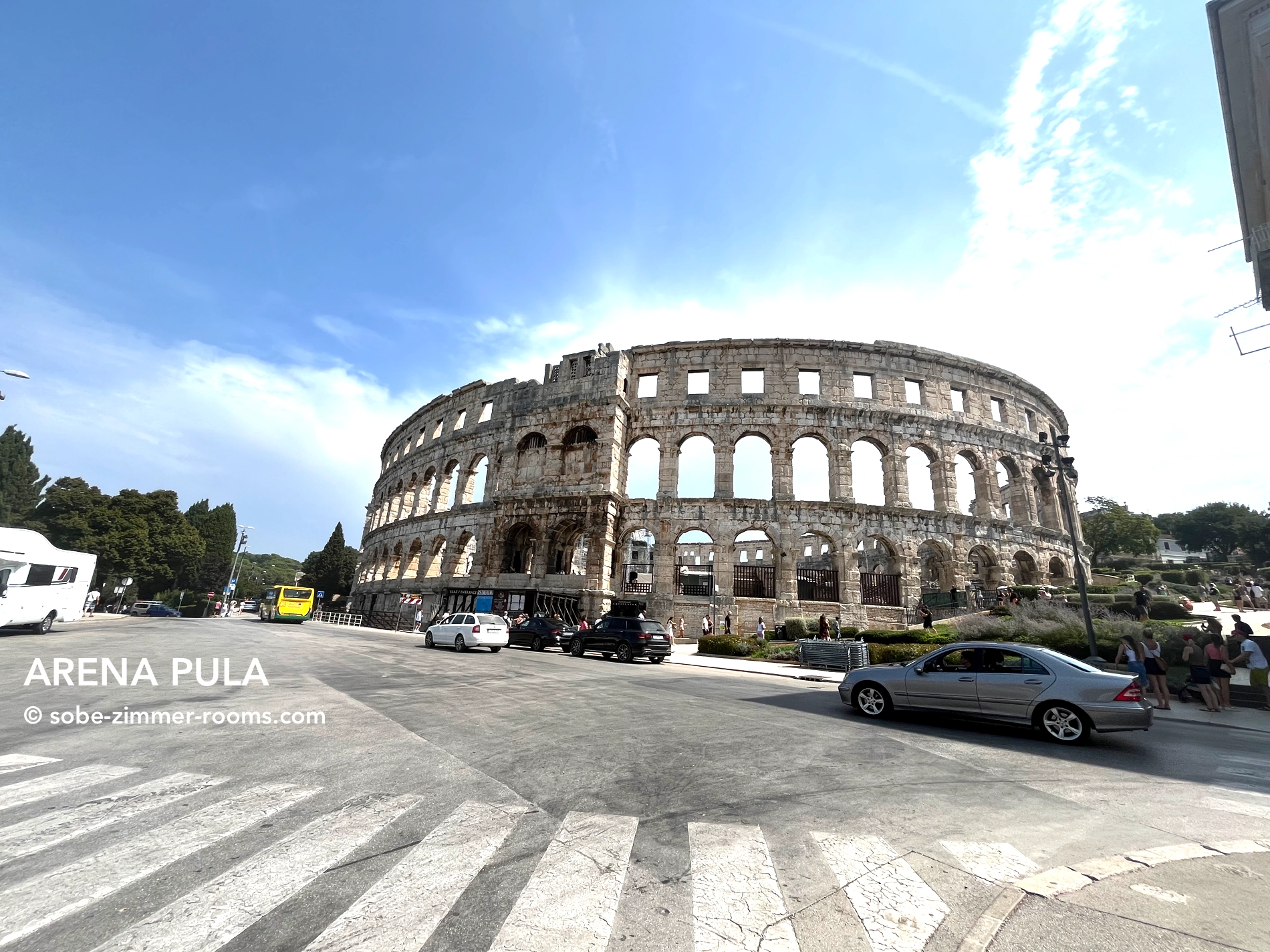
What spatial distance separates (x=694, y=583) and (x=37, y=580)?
25.4 m

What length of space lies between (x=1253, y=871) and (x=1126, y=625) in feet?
49.9

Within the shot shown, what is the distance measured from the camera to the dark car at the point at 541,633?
22375mm

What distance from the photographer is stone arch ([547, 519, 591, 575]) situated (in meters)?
28.7

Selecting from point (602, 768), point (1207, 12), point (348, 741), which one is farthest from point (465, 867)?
point (1207, 12)

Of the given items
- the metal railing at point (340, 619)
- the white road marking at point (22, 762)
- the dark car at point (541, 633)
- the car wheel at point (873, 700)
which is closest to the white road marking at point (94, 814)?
the white road marking at point (22, 762)

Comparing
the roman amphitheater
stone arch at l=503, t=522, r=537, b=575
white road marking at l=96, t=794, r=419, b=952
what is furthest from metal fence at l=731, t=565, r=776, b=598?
white road marking at l=96, t=794, r=419, b=952

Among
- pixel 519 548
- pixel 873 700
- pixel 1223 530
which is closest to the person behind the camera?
pixel 873 700

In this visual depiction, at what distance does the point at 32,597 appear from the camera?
17.2 meters

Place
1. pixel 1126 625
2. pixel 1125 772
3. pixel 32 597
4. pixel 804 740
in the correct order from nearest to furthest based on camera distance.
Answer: pixel 1125 772 < pixel 804 740 < pixel 1126 625 < pixel 32 597

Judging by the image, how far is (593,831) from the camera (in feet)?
12.1

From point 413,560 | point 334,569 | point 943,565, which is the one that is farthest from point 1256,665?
point 334,569

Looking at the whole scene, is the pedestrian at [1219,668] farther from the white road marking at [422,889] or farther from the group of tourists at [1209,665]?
the white road marking at [422,889]

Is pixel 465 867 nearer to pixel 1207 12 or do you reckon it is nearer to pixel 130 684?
pixel 130 684

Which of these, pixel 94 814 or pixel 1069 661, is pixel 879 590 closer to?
pixel 1069 661
